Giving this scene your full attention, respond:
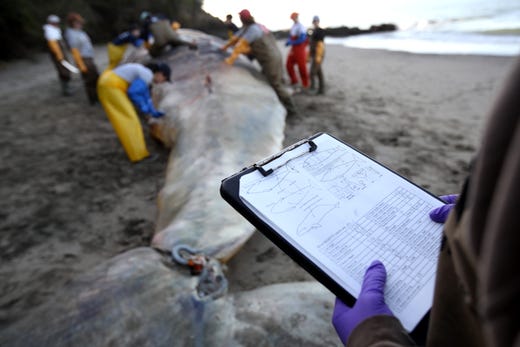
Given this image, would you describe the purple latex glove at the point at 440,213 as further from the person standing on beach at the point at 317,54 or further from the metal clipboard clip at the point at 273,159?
the person standing on beach at the point at 317,54

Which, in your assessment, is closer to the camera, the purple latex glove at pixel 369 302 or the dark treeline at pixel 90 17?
the purple latex glove at pixel 369 302

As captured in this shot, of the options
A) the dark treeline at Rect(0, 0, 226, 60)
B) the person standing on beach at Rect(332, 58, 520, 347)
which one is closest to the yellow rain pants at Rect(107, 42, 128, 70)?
the dark treeline at Rect(0, 0, 226, 60)

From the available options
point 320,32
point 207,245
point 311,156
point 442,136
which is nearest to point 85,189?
point 207,245

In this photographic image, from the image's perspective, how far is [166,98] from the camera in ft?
14.7

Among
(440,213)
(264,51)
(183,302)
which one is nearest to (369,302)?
(440,213)

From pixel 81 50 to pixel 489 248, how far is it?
7515mm

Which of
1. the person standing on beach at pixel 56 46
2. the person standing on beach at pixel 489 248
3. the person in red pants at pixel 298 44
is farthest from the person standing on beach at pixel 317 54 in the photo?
the person standing on beach at pixel 489 248

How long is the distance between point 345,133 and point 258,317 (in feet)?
11.4

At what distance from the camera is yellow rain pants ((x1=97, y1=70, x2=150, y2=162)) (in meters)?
3.92

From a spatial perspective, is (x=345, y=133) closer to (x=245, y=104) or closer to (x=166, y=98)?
(x=245, y=104)

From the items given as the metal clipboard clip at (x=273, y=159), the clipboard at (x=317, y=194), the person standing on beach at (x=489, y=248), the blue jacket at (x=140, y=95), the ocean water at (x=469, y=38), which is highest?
the person standing on beach at (x=489, y=248)

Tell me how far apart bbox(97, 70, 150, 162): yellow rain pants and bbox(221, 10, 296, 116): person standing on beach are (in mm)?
1947

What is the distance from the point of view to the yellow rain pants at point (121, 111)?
392 centimetres

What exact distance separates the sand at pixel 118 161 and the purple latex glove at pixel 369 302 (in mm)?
1352
